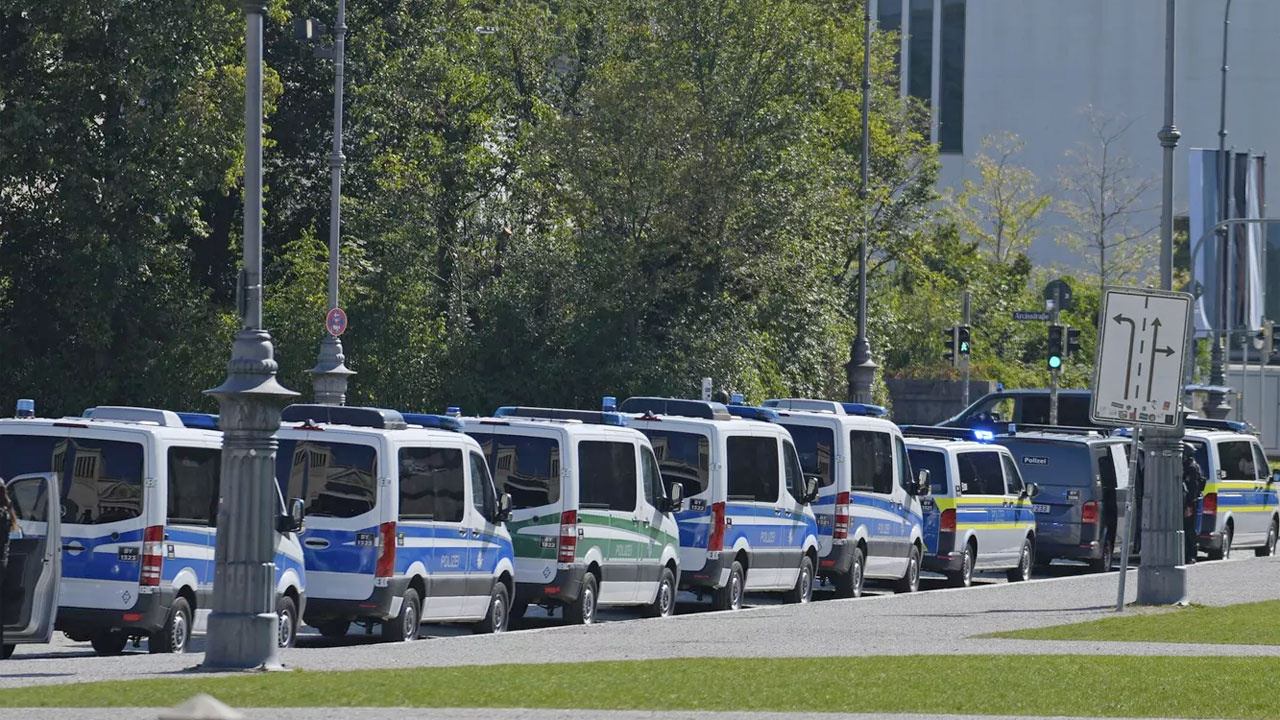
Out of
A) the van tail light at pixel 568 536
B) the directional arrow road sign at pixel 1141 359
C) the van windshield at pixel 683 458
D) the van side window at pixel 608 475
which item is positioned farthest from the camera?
the van windshield at pixel 683 458

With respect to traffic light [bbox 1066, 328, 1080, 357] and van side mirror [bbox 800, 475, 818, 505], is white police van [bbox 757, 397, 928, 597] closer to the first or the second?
van side mirror [bbox 800, 475, 818, 505]

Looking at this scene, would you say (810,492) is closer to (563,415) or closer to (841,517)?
(841,517)

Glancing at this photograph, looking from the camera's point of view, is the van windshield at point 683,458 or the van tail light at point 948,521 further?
the van tail light at point 948,521

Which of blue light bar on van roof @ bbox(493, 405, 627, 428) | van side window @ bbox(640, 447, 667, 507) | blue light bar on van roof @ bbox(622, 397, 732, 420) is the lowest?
van side window @ bbox(640, 447, 667, 507)

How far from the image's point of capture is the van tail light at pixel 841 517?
82.5ft

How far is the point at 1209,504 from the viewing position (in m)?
34.2

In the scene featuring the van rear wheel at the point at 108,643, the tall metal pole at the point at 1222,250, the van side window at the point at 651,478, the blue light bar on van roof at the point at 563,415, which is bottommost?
the van rear wheel at the point at 108,643

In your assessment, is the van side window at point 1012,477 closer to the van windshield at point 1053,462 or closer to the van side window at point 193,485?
the van windshield at point 1053,462

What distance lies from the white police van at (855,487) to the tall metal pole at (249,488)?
11.1 metres

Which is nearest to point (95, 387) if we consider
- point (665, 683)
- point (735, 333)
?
point (735, 333)

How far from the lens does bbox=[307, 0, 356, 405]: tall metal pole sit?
35.8 metres

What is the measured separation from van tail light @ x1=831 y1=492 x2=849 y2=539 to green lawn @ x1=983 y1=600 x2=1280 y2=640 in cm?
446

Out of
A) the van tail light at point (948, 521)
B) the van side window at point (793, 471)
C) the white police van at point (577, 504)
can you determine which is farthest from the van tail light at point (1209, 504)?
the white police van at point (577, 504)

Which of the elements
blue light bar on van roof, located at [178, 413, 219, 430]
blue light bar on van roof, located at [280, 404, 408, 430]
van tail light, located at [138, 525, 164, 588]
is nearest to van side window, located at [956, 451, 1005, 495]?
blue light bar on van roof, located at [280, 404, 408, 430]
